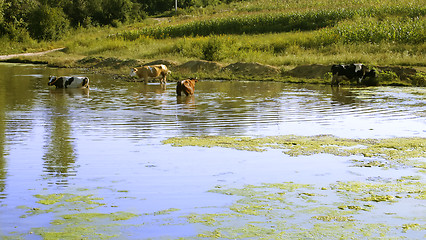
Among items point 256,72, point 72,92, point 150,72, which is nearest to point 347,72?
point 256,72

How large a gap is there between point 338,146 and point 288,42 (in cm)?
2685

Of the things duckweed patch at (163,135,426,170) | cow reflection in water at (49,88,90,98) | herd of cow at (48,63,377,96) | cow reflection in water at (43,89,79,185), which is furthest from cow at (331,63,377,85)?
duckweed patch at (163,135,426,170)

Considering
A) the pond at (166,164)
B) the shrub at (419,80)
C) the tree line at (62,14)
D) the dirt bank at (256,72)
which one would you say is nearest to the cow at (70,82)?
the pond at (166,164)

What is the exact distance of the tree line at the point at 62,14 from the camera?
57.7 m

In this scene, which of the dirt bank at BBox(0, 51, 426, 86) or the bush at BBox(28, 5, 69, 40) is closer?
the dirt bank at BBox(0, 51, 426, 86)

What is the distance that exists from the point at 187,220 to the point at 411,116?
10169 millimetres

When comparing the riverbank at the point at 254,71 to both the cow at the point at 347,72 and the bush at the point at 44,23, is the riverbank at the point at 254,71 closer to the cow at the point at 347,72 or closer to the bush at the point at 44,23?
the cow at the point at 347,72

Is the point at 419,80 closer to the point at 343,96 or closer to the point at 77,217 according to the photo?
the point at 343,96

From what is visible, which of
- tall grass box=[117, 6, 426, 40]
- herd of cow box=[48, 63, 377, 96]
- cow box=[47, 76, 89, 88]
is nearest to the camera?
herd of cow box=[48, 63, 377, 96]

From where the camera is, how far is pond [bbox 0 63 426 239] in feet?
21.0

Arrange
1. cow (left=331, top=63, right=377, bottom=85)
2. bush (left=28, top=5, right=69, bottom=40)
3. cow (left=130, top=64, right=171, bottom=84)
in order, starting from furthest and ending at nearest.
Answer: bush (left=28, top=5, right=69, bottom=40) < cow (left=130, top=64, right=171, bottom=84) < cow (left=331, top=63, right=377, bottom=85)

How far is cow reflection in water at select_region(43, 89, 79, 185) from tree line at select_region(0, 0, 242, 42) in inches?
1307

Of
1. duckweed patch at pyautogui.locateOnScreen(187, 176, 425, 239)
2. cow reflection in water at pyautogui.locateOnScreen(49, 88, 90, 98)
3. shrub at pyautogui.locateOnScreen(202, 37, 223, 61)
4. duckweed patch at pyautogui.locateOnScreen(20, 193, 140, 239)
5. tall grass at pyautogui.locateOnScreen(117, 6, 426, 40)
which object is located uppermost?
tall grass at pyautogui.locateOnScreen(117, 6, 426, 40)

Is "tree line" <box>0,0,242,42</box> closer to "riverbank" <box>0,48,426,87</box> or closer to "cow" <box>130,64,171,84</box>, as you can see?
"riverbank" <box>0,48,426,87</box>
